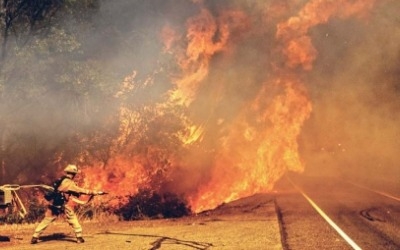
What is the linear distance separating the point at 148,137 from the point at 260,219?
19.6 ft

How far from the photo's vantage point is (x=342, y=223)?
10742 mm

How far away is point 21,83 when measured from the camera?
486 inches

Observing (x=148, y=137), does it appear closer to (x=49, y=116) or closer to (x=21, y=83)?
(x=49, y=116)

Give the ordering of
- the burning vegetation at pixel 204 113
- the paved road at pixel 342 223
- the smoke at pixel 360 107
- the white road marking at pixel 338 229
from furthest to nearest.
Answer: the smoke at pixel 360 107, the burning vegetation at pixel 204 113, the paved road at pixel 342 223, the white road marking at pixel 338 229

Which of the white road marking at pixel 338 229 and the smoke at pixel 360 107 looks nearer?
the white road marking at pixel 338 229

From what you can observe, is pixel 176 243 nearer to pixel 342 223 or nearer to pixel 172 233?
pixel 172 233

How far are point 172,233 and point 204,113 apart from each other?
9.90 m

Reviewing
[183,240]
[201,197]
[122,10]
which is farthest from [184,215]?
[122,10]

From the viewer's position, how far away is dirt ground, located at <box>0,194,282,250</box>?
330 inches

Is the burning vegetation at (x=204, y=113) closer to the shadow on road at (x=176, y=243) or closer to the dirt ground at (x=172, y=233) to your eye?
the dirt ground at (x=172, y=233)

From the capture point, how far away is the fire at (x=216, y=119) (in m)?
15.7

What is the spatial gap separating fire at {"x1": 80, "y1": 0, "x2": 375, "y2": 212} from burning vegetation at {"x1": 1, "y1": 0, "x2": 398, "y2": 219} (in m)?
0.04

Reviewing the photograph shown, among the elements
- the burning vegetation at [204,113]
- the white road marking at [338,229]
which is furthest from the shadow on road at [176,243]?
the burning vegetation at [204,113]

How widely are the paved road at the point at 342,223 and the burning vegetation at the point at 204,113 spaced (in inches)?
134
